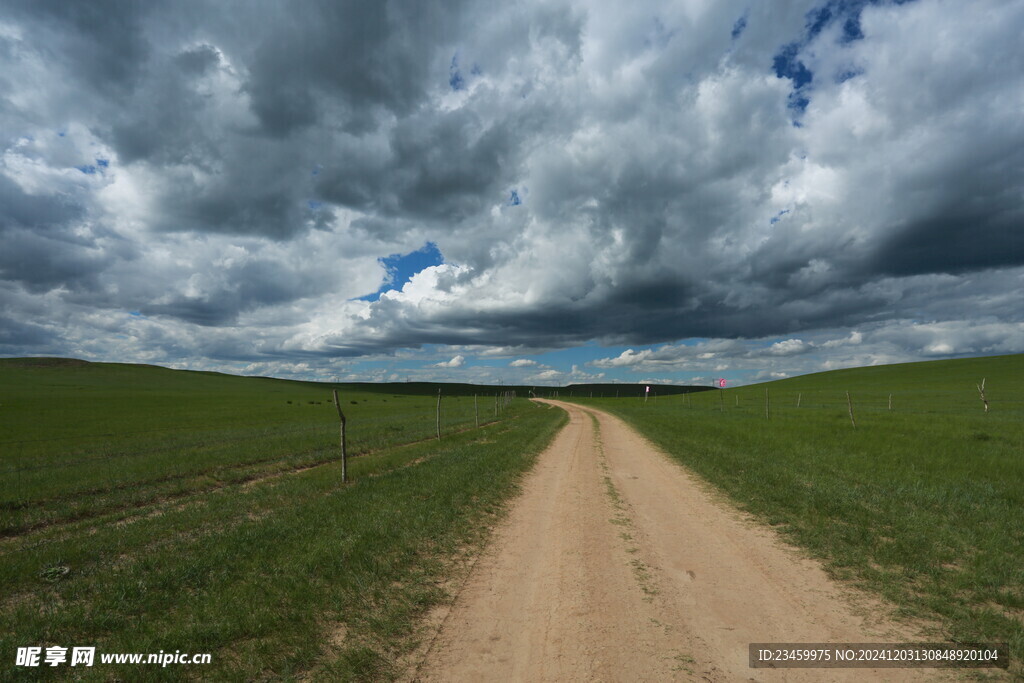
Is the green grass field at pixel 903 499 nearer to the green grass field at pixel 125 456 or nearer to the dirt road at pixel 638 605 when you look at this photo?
the dirt road at pixel 638 605

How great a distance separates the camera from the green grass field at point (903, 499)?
686cm

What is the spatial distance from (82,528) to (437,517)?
10137 millimetres

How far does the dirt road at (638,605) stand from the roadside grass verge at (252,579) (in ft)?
3.07

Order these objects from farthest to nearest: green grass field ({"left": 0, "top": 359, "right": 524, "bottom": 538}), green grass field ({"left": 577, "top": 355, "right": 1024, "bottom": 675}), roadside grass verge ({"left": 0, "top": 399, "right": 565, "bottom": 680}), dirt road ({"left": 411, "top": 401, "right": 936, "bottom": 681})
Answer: green grass field ({"left": 0, "top": 359, "right": 524, "bottom": 538}) < green grass field ({"left": 577, "top": 355, "right": 1024, "bottom": 675}) < roadside grass verge ({"left": 0, "top": 399, "right": 565, "bottom": 680}) < dirt road ({"left": 411, "top": 401, "right": 936, "bottom": 681})

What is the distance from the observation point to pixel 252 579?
304 inches

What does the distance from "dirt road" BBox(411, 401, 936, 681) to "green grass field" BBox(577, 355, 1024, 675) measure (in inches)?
38.1

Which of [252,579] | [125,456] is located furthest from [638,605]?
[125,456]

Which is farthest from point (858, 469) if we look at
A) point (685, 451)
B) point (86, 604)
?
point (86, 604)

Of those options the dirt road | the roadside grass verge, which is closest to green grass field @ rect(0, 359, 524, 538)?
the roadside grass verge

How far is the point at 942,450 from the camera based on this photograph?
18969 mm

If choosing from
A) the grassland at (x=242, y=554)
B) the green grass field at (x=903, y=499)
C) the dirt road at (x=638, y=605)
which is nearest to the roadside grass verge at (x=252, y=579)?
the grassland at (x=242, y=554)

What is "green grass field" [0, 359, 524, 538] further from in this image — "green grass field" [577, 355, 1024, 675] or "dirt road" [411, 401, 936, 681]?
"green grass field" [577, 355, 1024, 675]

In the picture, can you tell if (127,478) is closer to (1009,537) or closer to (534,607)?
(534,607)

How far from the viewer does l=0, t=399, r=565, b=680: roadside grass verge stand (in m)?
5.57
